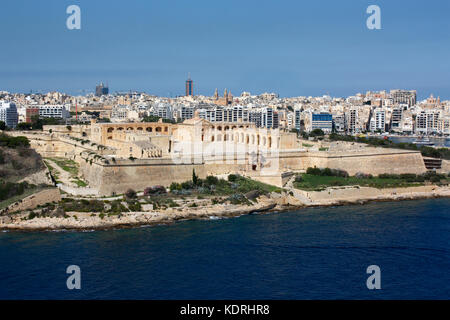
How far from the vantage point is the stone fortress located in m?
20.6

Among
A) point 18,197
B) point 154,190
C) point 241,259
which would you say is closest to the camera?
point 241,259

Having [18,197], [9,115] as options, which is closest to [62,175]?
[18,197]

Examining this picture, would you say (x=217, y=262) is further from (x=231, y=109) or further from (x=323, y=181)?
(x=231, y=109)

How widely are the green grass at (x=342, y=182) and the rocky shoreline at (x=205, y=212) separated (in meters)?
0.40

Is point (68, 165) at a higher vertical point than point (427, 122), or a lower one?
lower

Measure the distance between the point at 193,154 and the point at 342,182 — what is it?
19.0ft

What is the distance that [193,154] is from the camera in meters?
22.4

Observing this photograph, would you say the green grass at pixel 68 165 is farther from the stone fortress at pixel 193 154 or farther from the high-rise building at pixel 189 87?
the high-rise building at pixel 189 87

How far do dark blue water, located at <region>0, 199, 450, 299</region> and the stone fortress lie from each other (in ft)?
11.8

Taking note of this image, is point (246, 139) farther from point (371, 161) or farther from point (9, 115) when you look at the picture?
point (9, 115)

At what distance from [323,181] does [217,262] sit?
968 cm

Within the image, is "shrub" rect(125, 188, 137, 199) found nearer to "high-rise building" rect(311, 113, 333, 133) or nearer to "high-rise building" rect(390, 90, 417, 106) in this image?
"high-rise building" rect(311, 113, 333, 133)
